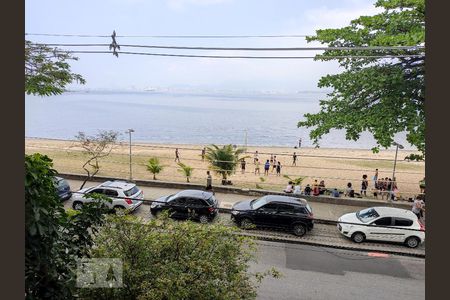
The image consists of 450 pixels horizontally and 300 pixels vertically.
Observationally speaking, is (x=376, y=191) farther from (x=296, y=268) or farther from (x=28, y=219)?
(x=28, y=219)

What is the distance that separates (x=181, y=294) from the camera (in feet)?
16.9

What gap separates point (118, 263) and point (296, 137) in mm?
50587

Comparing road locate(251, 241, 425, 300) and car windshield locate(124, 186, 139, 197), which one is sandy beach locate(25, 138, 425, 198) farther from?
road locate(251, 241, 425, 300)

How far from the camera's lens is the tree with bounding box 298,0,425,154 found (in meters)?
10.8

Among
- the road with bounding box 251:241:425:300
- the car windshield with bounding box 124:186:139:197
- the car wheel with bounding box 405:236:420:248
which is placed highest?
the car windshield with bounding box 124:186:139:197

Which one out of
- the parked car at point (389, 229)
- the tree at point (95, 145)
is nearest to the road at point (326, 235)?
the parked car at point (389, 229)

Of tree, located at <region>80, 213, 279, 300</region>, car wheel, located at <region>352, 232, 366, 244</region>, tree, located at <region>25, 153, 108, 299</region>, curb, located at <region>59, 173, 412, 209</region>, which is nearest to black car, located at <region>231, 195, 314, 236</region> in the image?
car wheel, located at <region>352, 232, 366, 244</region>

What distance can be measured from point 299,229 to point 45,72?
938 cm

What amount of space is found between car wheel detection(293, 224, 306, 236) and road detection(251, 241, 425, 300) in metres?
0.71

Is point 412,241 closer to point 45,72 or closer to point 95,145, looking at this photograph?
point 45,72

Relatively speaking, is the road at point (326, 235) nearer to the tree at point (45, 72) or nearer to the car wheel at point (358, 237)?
the car wheel at point (358, 237)

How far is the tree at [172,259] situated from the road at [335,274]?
12.4ft

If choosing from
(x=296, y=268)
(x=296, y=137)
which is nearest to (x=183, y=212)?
(x=296, y=268)

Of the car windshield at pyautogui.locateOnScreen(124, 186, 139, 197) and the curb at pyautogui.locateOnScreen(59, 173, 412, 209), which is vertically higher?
the car windshield at pyautogui.locateOnScreen(124, 186, 139, 197)
